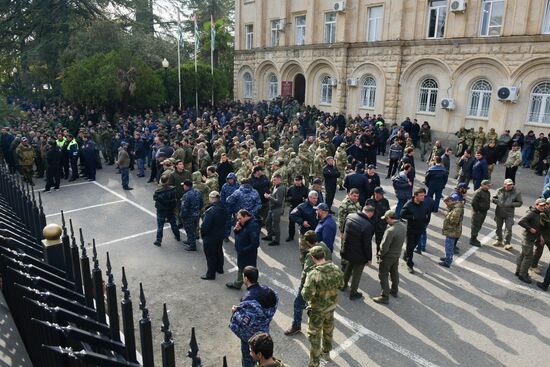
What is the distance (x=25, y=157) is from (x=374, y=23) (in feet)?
68.6

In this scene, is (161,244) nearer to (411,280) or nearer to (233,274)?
(233,274)

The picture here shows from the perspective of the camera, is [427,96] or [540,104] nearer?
[540,104]

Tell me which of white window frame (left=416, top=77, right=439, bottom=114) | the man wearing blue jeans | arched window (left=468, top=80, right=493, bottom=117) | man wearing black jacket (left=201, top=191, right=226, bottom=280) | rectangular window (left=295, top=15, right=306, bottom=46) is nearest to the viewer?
man wearing black jacket (left=201, top=191, right=226, bottom=280)

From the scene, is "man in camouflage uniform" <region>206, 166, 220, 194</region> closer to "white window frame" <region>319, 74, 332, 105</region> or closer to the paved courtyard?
the paved courtyard

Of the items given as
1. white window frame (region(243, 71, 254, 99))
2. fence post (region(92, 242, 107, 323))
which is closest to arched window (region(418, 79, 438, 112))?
white window frame (region(243, 71, 254, 99))

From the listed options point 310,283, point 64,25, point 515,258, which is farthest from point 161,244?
point 64,25

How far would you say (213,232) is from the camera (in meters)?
7.79

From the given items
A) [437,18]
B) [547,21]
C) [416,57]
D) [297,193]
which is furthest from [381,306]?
[437,18]

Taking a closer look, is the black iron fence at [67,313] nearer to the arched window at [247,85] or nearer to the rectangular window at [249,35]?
the arched window at [247,85]

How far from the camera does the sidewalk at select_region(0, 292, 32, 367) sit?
3363mm

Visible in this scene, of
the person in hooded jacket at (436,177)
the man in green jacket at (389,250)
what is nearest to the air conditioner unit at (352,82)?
the person in hooded jacket at (436,177)

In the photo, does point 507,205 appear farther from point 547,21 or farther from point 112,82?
point 112,82

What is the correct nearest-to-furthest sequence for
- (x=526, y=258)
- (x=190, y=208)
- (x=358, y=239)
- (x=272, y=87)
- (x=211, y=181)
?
1. (x=358, y=239)
2. (x=526, y=258)
3. (x=190, y=208)
4. (x=211, y=181)
5. (x=272, y=87)

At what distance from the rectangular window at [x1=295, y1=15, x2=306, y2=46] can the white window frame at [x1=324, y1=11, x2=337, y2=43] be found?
2082 mm
